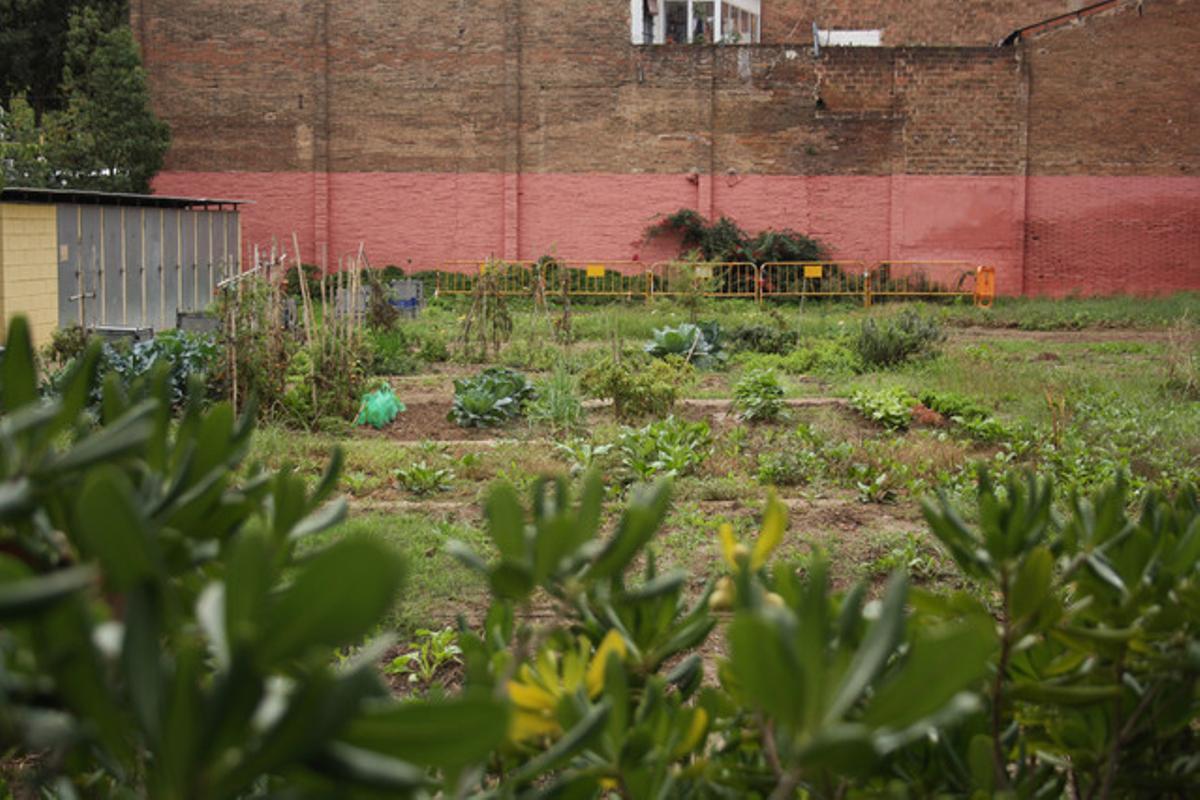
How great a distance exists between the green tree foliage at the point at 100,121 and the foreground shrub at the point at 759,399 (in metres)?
16.1

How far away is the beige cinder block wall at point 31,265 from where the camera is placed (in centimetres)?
1584

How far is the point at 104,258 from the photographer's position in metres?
18.8

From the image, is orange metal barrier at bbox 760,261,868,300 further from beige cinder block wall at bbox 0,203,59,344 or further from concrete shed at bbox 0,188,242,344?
beige cinder block wall at bbox 0,203,59,344

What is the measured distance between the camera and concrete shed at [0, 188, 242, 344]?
16.3m

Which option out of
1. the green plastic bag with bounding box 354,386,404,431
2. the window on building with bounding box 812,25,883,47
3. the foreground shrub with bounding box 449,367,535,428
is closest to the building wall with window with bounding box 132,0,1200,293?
the window on building with bounding box 812,25,883,47

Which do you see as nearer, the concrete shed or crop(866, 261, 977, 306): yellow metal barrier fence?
the concrete shed

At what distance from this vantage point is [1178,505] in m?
2.16

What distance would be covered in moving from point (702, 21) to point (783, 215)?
18.1 ft

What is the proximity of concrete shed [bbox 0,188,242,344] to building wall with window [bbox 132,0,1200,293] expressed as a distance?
5.05 m

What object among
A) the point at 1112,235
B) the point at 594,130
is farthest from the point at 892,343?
the point at 1112,235

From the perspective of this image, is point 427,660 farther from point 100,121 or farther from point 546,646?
point 100,121

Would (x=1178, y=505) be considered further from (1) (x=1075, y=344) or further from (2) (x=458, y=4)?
(2) (x=458, y=4)

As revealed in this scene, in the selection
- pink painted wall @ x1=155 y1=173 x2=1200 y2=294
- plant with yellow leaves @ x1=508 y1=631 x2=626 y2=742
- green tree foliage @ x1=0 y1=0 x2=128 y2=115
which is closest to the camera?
plant with yellow leaves @ x1=508 y1=631 x2=626 y2=742

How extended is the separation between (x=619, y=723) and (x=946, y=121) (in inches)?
1116
